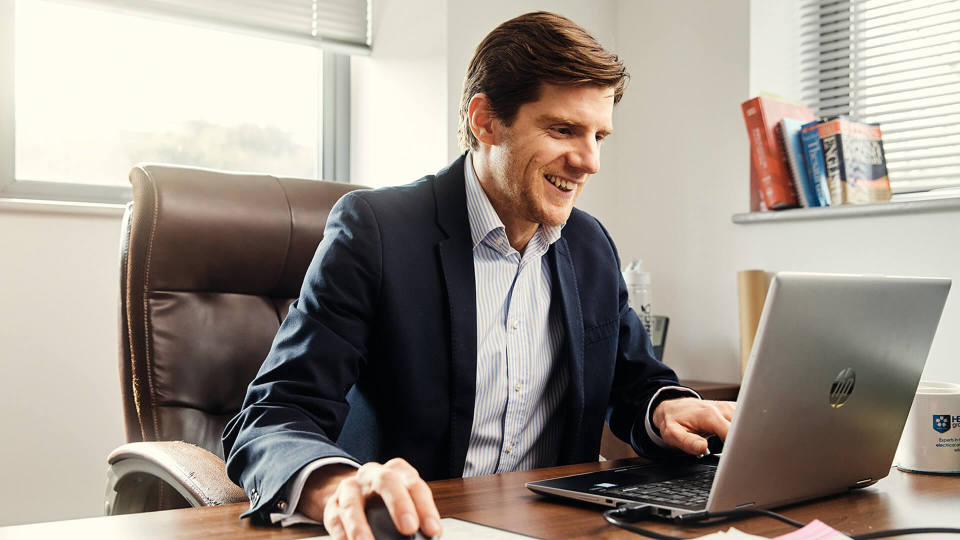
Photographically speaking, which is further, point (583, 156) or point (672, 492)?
point (583, 156)

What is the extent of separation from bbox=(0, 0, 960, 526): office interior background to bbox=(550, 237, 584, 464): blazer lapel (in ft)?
3.58

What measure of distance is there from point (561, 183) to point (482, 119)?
163 millimetres

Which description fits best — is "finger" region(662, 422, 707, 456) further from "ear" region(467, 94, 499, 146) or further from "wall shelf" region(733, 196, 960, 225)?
"wall shelf" region(733, 196, 960, 225)

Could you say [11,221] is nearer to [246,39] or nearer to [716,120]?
[246,39]

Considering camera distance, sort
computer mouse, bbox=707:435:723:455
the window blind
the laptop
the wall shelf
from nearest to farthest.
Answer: the laptop < computer mouse, bbox=707:435:723:455 < the wall shelf < the window blind

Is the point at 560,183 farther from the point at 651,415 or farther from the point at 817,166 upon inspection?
the point at 817,166

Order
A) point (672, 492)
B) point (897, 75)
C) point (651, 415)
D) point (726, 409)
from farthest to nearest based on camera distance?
point (897, 75), point (651, 415), point (726, 409), point (672, 492)

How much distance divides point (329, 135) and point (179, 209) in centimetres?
132

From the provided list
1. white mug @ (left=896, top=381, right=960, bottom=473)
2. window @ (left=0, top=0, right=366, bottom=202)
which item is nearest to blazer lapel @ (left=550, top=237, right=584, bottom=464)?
white mug @ (left=896, top=381, right=960, bottom=473)

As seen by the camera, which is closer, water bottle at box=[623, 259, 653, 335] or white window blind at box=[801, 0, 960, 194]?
white window blind at box=[801, 0, 960, 194]

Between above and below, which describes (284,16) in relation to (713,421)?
above

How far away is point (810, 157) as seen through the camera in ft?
7.16

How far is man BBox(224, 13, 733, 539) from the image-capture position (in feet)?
3.69

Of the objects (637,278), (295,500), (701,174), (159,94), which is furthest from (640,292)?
(295,500)
